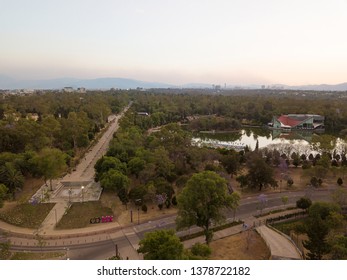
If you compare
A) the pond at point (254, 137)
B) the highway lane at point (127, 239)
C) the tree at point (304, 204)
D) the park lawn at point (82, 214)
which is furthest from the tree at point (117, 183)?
the pond at point (254, 137)

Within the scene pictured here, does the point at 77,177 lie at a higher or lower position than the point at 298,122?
lower

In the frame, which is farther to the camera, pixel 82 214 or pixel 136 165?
pixel 136 165

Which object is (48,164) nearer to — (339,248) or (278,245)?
(278,245)

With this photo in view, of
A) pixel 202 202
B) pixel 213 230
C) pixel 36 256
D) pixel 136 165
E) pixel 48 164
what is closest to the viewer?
pixel 36 256

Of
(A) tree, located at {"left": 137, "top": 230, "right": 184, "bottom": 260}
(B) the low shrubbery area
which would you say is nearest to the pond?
(B) the low shrubbery area

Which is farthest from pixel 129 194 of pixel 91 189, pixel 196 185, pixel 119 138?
pixel 119 138

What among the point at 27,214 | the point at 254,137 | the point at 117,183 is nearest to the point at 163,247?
the point at 117,183

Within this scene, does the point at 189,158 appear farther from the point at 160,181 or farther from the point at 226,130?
the point at 226,130
